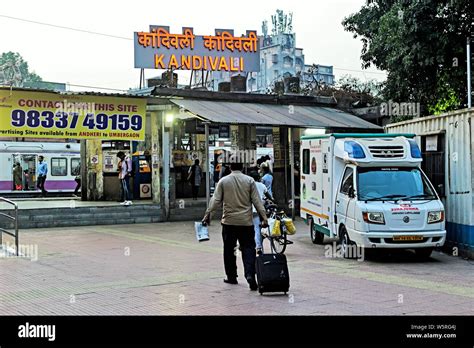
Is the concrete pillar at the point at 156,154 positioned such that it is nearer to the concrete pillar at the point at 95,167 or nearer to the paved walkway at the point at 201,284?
the concrete pillar at the point at 95,167

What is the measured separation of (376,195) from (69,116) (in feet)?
35.2

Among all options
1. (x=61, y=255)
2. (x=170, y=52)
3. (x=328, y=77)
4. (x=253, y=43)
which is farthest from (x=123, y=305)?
(x=328, y=77)

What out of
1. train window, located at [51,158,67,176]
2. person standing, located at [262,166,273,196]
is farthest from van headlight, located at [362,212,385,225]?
train window, located at [51,158,67,176]

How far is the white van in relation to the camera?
11914 millimetres

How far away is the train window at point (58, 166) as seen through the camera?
33.7 m

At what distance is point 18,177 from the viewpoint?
105 feet

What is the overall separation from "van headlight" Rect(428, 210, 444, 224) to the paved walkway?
85cm

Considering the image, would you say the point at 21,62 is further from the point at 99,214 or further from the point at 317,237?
the point at 317,237
